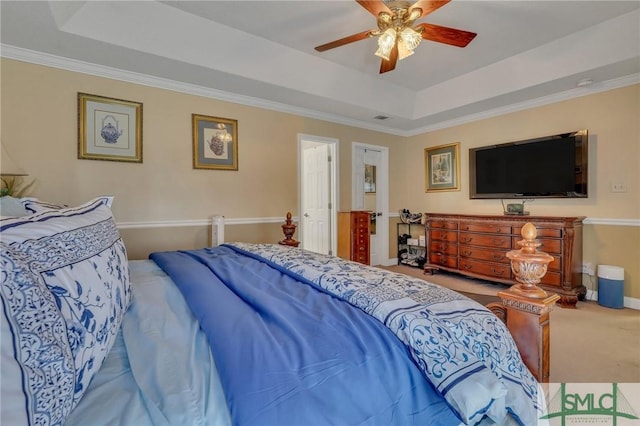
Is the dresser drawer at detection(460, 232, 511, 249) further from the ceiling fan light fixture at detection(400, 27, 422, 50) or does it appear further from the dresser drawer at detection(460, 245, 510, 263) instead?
the ceiling fan light fixture at detection(400, 27, 422, 50)

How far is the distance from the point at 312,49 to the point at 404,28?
129cm

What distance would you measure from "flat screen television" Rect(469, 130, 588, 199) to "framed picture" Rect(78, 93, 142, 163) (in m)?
4.27

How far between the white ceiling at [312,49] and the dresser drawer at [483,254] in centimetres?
188

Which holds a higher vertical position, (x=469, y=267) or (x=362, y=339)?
(x=362, y=339)

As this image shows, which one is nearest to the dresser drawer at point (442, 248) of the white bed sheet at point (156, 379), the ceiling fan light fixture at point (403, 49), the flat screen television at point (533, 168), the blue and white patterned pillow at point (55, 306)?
the flat screen television at point (533, 168)

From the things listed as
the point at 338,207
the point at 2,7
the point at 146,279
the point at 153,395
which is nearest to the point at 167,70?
the point at 2,7

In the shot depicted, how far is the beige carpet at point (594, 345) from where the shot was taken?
190 centimetres

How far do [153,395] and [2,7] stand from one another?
9.28ft

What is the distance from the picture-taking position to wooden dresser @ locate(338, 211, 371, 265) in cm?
426

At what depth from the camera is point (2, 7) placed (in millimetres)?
1985

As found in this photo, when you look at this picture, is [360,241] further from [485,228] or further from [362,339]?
[362,339]

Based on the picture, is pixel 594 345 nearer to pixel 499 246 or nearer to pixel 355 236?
pixel 499 246

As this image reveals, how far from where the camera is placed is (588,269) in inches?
132

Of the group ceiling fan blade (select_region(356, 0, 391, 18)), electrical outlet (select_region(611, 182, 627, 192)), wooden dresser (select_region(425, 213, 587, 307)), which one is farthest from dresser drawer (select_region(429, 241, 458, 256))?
ceiling fan blade (select_region(356, 0, 391, 18))
